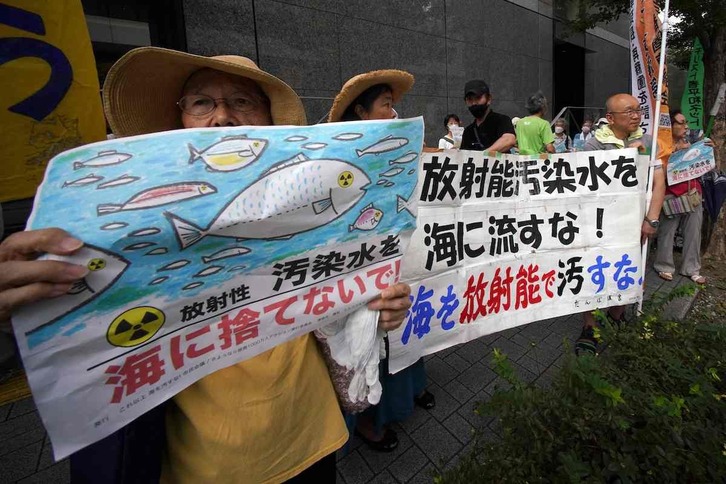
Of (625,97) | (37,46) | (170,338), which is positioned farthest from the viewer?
(625,97)

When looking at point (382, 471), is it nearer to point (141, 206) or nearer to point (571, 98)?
point (141, 206)

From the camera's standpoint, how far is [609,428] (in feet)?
4.60

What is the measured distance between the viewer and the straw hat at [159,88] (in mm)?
1121

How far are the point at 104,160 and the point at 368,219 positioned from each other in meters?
0.61

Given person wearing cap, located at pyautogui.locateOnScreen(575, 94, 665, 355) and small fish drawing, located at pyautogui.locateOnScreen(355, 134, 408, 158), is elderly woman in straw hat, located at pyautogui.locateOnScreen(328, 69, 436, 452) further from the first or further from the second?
person wearing cap, located at pyautogui.locateOnScreen(575, 94, 665, 355)

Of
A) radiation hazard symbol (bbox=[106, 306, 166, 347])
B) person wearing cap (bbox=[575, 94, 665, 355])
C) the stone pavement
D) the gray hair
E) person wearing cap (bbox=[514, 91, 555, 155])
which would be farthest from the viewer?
the gray hair

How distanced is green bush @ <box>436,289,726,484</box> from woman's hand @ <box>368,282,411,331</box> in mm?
661

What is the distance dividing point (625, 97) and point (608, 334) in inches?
77.3

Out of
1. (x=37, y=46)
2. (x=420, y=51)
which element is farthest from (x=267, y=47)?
(x=37, y=46)

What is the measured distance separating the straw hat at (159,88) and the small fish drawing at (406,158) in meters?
0.43

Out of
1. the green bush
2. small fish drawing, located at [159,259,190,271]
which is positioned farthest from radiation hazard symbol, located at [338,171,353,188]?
the green bush

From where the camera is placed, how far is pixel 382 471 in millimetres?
2059

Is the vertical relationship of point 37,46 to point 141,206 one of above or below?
above

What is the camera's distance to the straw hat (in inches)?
44.1
